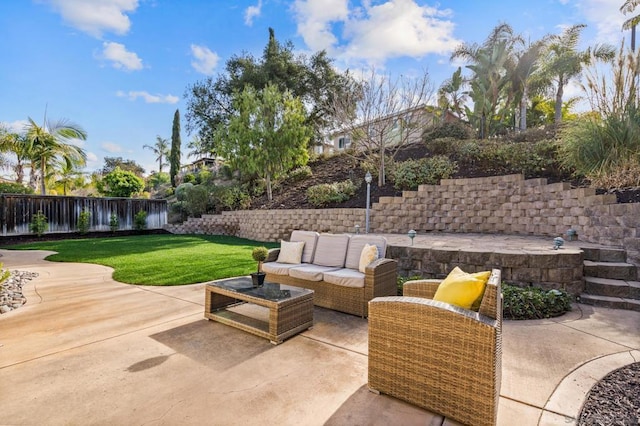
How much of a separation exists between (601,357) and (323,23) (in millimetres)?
11299

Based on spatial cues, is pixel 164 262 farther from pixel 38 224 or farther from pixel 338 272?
pixel 38 224

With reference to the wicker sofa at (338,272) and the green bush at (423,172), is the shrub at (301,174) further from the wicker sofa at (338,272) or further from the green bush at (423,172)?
the wicker sofa at (338,272)

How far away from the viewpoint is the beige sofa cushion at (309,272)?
3.87m

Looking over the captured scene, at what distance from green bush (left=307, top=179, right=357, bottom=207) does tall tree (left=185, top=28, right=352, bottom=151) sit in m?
5.95

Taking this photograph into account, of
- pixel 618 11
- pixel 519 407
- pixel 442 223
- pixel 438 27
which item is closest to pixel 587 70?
pixel 438 27

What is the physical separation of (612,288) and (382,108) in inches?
354

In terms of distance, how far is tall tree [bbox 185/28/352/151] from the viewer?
15.9 m

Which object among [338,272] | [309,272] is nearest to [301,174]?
[309,272]

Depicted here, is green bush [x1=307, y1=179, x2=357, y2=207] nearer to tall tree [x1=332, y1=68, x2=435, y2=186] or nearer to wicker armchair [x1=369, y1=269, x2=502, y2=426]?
tall tree [x1=332, y1=68, x2=435, y2=186]

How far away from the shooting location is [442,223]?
8.57 metres

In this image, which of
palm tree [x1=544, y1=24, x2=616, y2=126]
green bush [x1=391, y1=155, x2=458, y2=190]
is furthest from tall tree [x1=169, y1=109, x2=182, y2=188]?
palm tree [x1=544, y1=24, x2=616, y2=126]

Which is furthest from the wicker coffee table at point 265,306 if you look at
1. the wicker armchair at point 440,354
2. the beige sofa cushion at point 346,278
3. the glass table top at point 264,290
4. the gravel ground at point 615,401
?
the gravel ground at point 615,401

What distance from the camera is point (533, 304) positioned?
139 inches

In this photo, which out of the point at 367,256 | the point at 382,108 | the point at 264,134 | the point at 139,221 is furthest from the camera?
the point at 139,221
